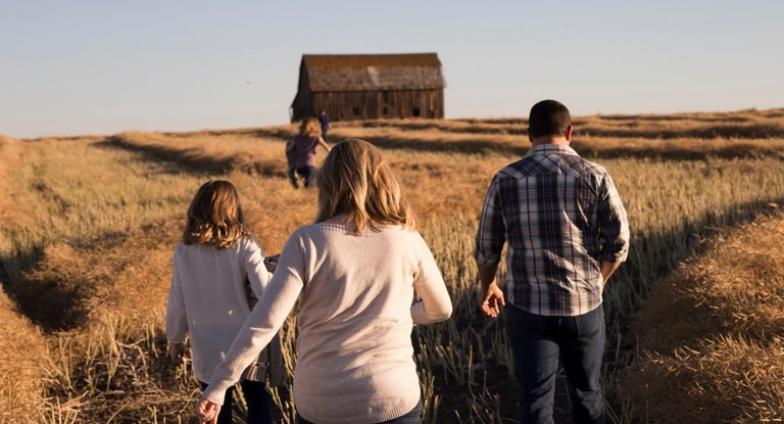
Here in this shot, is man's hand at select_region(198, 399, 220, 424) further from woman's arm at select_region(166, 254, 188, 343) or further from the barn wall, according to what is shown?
the barn wall

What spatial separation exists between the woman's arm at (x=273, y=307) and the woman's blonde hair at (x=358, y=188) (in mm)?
152

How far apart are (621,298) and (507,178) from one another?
3663mm

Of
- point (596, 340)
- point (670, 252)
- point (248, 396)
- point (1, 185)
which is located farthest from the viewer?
point (1, 185)

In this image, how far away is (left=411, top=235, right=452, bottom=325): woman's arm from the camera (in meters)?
2.47

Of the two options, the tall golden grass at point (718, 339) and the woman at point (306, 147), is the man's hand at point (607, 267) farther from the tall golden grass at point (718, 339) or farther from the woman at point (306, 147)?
the woman at point (306, 147)

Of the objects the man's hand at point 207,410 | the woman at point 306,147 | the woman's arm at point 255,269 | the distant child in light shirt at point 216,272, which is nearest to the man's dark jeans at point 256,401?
the distant child in light shirt at point 216,272

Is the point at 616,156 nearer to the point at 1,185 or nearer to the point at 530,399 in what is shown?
the point at 1,185

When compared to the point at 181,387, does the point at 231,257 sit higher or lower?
higher

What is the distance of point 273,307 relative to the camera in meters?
2.29

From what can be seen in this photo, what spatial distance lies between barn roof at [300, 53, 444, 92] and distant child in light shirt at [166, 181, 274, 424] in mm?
50981

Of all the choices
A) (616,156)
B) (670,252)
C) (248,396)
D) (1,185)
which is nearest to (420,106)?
(616,156)

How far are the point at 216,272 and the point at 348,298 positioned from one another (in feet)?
4.52

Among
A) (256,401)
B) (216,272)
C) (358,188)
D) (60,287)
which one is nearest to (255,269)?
(216,272)

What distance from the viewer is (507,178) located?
339cm
